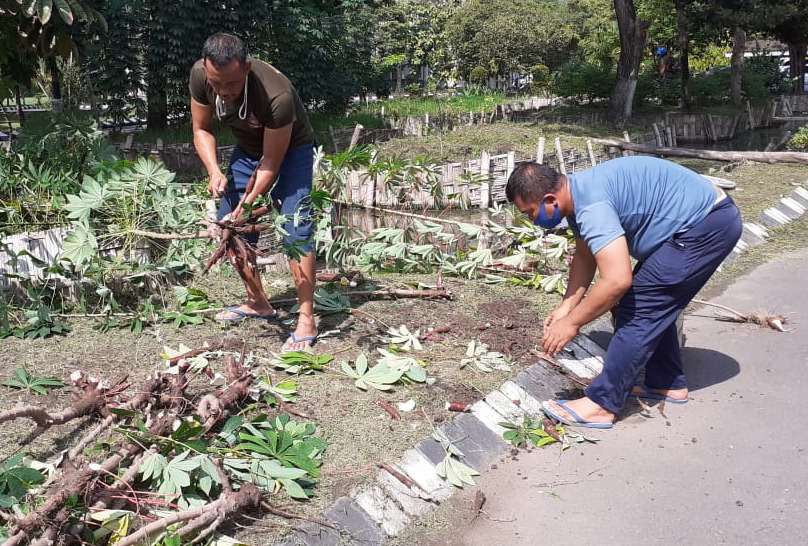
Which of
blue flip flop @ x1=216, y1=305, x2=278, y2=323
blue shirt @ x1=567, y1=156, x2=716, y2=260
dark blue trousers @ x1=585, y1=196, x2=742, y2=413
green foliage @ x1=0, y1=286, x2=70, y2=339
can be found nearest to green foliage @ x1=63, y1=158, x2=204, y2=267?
green foliage @ x1=0, y1=286, x2=70, y2=339

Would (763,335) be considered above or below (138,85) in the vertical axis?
below

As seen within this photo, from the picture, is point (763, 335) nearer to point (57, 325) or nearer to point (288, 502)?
point (288, 502)

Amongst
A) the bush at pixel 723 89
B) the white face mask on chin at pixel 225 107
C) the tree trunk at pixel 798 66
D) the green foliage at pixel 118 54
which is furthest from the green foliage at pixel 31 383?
the tree trunk at pixel 798 66

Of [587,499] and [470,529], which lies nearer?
[470,529]

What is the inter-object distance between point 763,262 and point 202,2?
45.9 feet

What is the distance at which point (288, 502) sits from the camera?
3.09m

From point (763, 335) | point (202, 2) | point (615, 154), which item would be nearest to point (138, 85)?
point (202, 2)

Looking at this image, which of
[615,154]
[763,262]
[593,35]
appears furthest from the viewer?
[593,35]

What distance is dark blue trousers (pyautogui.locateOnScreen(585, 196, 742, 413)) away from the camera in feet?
12.4

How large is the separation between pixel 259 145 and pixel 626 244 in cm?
244

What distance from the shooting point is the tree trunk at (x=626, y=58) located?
22078mm

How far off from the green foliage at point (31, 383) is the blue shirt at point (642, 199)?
2981 mm

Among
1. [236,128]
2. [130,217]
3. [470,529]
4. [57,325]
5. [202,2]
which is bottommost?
[470,529]

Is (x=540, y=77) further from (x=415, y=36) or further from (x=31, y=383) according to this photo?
(x=31, y=383)
